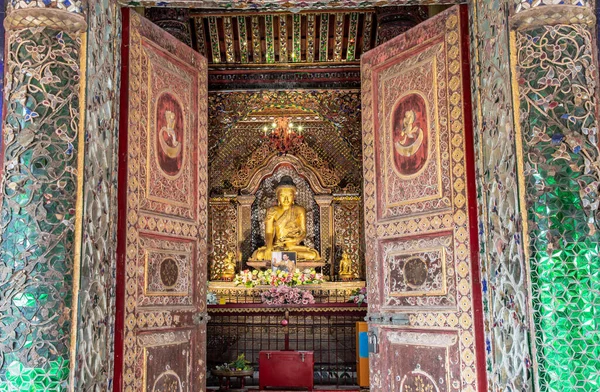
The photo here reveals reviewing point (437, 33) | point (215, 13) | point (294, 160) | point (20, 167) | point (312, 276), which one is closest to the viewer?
point (20, 167)

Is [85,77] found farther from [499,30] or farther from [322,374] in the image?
[322,374]

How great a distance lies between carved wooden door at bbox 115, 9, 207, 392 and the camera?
405 cm

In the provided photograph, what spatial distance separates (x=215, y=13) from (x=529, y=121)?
5.15 m

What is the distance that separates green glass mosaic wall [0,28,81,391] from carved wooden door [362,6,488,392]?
2.16 m

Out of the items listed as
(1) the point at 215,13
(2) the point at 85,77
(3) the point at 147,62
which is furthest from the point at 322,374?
(2) the point at 85,77

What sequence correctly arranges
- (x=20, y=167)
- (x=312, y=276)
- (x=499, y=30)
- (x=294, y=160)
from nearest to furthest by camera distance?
(x=20, y=167)
(x=499, y=30)
(x=312, y=276)
(x=294, y=160)

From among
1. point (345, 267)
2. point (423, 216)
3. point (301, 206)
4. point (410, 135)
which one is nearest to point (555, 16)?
point (410, 135)

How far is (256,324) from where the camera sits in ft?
30.8

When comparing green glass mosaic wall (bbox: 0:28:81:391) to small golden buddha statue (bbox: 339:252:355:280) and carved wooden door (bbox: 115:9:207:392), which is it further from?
small golden buddha statue (bbox: 339:252:355:280)

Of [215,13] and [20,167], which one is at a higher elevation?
[215,13]

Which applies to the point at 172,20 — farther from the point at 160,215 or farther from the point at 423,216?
the point at 423,216

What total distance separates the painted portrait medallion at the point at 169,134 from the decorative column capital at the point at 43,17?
1.01m

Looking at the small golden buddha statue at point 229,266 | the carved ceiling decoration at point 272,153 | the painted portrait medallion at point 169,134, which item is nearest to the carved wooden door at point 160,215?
the painted portrait medallion at point 169,134

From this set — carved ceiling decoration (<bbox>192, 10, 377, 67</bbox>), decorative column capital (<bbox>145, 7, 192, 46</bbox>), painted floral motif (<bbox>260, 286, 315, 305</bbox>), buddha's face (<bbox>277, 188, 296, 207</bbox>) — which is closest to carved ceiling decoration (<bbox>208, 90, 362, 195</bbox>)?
buddha's face (<bbox>277, 188, 296, 207</bbox>)
